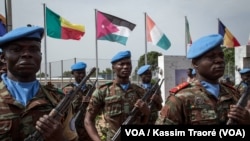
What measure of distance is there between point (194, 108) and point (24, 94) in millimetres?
1331

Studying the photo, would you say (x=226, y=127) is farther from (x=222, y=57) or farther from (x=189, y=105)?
(x=222, y=57)

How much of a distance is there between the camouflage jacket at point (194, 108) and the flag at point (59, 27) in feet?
32.7

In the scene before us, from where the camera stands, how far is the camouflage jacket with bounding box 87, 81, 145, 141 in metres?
4.48

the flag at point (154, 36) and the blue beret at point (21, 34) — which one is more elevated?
the flag at point (154, 36)

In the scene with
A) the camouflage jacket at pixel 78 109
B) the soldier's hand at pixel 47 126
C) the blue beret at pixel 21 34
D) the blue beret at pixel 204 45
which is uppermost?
the blue beret at pixel 21 34

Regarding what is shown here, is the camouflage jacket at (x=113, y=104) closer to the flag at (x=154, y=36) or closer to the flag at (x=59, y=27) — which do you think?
the flag at (x=59, y=27)

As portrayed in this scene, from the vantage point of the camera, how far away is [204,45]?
9.12ft

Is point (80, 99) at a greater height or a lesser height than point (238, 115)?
lesser

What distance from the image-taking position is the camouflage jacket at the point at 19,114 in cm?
230

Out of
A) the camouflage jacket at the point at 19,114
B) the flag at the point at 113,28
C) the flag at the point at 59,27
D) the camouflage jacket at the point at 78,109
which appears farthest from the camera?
the flag at the point at 113,28

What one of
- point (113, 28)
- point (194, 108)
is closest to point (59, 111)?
point (194, 108)

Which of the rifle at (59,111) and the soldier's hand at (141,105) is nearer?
the rifle at (59,111)

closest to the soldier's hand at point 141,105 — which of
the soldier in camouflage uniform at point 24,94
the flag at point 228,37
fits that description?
the soldier in camouflage uniform at point 24,94

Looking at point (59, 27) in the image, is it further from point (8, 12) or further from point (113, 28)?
point (8, 12)
